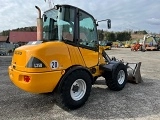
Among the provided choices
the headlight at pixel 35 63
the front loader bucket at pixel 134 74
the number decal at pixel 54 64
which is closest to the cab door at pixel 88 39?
the number decal at pixel 54 64

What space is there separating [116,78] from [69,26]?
224 cm

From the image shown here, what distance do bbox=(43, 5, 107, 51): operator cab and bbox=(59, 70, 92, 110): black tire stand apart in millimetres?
801

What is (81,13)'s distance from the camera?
17.7 ft

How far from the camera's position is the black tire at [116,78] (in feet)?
20.5

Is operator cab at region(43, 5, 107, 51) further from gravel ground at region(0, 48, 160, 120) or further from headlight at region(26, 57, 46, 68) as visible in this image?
gravel ground at region(0, 48, 160, 120)

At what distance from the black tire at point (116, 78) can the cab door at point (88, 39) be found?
648 millimetres

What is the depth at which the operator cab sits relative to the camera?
5047mm

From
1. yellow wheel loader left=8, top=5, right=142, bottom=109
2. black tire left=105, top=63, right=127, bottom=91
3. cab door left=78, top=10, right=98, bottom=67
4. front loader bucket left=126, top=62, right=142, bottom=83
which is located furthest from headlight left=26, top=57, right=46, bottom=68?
front loader bucket left=126, top=62, right=142, bottom=83

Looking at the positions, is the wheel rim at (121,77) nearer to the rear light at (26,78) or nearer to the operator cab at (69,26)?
the operator cab at (69,26)

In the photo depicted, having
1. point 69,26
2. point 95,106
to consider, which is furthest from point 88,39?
point 95,106

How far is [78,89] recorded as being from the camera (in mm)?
5121

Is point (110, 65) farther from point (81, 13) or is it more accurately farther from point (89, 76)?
point (81, 13)

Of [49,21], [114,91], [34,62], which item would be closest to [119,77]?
[114,91]

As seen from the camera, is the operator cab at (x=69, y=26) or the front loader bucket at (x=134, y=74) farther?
the front loader bucket at (x=134, y=74)
